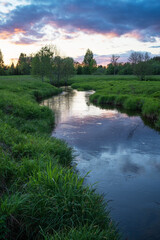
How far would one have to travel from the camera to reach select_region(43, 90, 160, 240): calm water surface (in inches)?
210

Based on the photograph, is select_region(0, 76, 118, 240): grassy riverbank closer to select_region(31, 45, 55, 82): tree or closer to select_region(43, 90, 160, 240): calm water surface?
select_region(43, 90, 160, 240): calm water surface

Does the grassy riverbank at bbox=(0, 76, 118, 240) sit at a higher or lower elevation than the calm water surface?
higher

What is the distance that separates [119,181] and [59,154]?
2401 mm

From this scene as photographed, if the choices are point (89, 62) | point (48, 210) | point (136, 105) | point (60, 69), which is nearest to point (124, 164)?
point (48, 210)

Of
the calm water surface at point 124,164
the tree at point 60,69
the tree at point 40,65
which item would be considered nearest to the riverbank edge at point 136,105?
the calm water surface at point 124,164

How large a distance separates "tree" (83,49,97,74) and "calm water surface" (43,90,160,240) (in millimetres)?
92878

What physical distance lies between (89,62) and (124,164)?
357ft

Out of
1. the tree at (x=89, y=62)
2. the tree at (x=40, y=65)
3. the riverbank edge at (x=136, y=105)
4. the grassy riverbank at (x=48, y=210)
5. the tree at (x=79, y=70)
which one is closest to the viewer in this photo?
the grassy riverbank at (x=48, y=210)

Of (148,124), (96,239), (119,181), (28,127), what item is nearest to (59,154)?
(119,181)

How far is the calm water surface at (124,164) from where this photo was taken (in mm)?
5324

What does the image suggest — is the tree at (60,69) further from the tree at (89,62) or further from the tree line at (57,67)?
the tree at (89,62)

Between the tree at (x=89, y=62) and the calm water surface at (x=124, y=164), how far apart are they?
9288 cm

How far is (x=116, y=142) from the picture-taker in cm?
1146

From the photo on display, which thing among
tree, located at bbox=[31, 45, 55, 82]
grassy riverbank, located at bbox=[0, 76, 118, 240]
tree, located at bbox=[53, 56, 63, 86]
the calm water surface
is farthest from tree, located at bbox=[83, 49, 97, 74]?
grassy riverbank, located at bbox=[0, 76, 118, 240]
